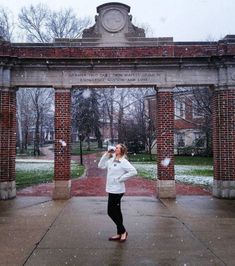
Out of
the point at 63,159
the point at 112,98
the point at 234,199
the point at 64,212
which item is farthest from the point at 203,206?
the point at 112,98

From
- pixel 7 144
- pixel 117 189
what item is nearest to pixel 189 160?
pixel 7 144

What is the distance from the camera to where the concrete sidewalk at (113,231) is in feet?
21.9

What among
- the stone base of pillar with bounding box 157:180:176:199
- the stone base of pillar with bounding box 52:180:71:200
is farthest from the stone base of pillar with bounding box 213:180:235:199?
the stone base of pillar with bounding box 52:180:71:200

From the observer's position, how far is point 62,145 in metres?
14.5

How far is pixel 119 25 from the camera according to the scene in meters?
14.7

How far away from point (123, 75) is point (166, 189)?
4199mm

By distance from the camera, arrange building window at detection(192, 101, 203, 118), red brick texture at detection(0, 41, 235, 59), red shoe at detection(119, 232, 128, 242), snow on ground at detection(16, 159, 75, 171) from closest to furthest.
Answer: red shoe at detection(119, 232, 128, 242) → red brick texture at detection(0, 41, 235, 59) → snow on ground at detection(16, 159, 75, 171) → building window at detection(192, 101, 203, 118)

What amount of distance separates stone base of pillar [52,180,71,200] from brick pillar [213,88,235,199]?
16.7 feet

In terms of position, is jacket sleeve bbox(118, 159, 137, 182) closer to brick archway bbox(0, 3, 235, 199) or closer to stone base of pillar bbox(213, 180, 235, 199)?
brick archway bbox(0, 3, 235, 199)

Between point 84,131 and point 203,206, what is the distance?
27.1m

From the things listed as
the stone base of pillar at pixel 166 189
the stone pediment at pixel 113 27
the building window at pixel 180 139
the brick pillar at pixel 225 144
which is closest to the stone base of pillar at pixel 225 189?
the brick pillar at pixel 225 144

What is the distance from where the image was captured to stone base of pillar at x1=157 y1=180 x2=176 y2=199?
14336mm

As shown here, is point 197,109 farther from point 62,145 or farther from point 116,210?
point 116,210

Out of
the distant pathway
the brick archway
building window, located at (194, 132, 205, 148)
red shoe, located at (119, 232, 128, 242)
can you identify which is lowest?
the distant pathway
